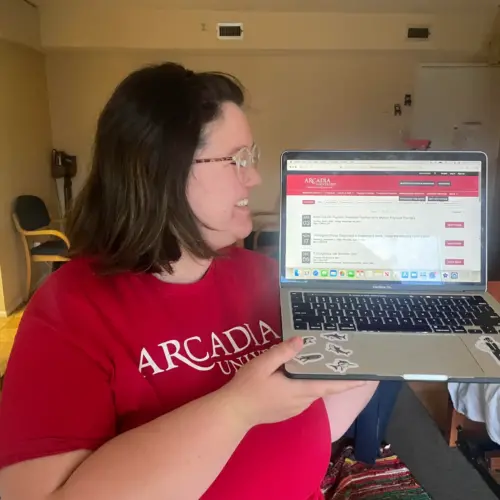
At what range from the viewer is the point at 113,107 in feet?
2.59

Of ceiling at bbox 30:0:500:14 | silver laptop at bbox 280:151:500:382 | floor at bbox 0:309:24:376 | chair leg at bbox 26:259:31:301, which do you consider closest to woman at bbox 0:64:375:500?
silver laptop at bbox 280:151:500:382

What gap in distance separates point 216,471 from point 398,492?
1.45 m

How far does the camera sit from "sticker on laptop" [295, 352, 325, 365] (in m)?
0.70

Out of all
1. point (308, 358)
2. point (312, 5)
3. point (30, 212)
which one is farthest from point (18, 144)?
point (308, 358)

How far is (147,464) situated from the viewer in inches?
23.0

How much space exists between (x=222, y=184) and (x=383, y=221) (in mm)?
385

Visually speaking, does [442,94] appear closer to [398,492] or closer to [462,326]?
[398,492]

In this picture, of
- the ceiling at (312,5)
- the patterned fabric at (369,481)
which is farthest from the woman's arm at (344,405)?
the ceiling at (312,5)

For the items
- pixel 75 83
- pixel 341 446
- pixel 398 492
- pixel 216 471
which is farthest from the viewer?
pixel 75 83

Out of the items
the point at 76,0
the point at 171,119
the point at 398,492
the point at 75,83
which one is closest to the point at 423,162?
the point at 171,119

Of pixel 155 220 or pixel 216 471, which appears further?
pixel 155 220

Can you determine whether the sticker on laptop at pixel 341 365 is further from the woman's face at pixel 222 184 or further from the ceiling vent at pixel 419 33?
the ceiling vent at pixel 419 33

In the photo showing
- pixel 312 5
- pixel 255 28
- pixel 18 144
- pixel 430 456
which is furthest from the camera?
pixel 255 28

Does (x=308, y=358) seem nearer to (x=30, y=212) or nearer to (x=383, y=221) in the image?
(x=383, y=221)
